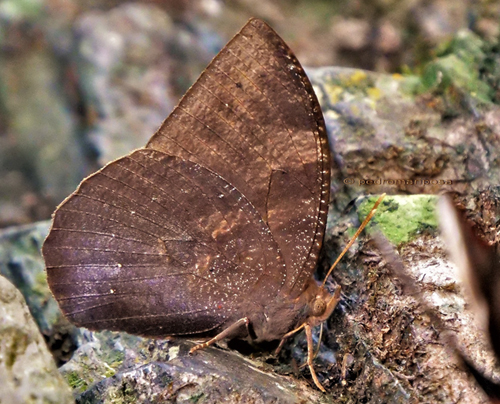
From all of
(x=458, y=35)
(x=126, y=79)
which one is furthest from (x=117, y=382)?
(x=126, y=79)

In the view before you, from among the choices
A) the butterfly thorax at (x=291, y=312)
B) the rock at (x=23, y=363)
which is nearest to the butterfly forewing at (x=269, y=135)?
the butterfly thorax at (x=291, y=312)

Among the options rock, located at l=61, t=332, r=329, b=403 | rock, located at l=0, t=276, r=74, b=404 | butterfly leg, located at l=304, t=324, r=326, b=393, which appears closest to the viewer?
rock, located at l=0, t=276, r=74, b=404

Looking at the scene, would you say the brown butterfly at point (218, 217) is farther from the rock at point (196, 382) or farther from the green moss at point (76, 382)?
the green moss at point (76, 382)

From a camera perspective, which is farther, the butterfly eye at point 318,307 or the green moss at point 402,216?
the green moss at point 402,216

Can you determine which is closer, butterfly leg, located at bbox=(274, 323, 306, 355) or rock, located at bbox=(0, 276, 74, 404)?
rock, located at bbox=(0, 276, 74, 404)

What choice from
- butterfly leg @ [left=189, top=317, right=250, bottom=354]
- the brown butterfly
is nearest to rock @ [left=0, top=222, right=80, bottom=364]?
the brown butterfly

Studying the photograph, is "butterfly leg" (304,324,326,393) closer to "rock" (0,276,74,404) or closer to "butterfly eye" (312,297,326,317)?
"butterfly eye" (312,297,326,317)
